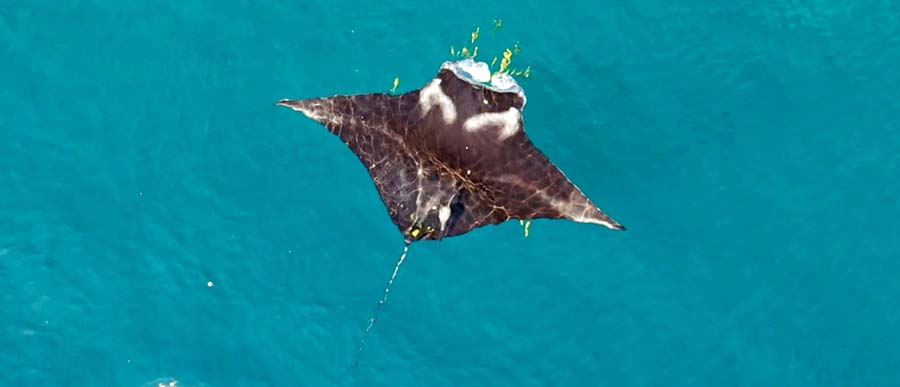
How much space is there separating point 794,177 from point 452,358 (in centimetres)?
573

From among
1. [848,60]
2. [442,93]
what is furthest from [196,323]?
[848,60]

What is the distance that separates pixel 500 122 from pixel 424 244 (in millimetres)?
2849

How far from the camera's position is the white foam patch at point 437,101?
31.1 feet

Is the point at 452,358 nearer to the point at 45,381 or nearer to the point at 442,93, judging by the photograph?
the point at 442,93

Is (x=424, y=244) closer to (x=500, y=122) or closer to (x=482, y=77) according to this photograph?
(x=500, y=122)

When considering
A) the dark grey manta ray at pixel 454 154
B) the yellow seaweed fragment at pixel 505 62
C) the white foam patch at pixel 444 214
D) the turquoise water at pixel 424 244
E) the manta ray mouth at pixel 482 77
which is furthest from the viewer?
the yellow seaweed fragment at pixel 505 62

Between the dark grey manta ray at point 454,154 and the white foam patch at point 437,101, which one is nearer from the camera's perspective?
the dark grey manta ray at point 454,154

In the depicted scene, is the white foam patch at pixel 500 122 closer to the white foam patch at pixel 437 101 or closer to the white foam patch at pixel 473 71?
the white foam patch at pixel 437 101

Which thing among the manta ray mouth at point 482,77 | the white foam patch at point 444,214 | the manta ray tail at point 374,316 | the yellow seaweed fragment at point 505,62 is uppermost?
the yellow seaweed fragment at point 505,62

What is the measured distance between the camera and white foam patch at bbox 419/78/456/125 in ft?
31.1

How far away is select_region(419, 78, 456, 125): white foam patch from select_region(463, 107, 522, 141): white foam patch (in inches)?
9.0

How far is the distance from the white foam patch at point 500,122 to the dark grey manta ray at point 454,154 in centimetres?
1

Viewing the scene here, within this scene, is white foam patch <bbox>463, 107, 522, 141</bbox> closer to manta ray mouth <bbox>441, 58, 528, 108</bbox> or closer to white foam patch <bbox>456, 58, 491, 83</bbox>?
manta ray mouth <bbox>441, 58, 528, 108</bbox>

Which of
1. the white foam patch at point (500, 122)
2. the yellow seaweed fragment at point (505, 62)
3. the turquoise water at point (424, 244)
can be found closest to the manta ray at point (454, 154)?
the white foam patch at point (500, 122)
